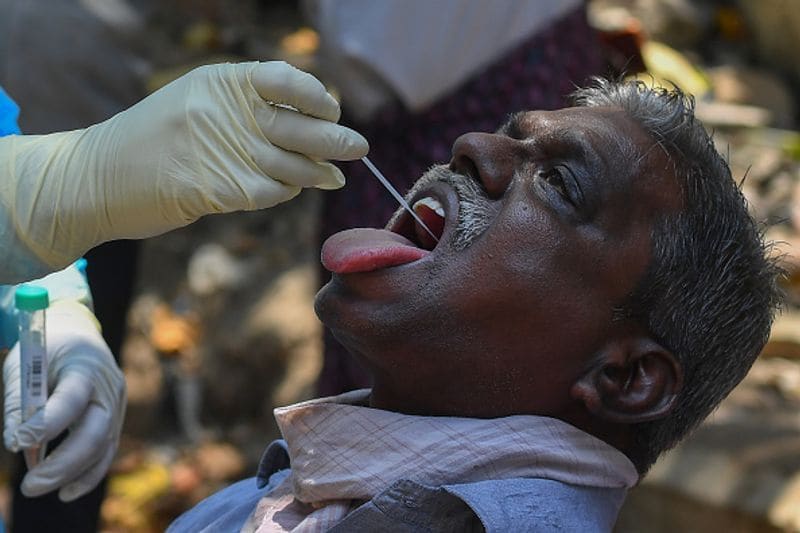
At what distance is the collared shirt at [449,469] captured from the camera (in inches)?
73.0

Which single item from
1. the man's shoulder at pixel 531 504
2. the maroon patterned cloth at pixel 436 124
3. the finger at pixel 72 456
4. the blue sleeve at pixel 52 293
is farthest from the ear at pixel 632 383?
the maroon patterned cloth at pixel 436 124

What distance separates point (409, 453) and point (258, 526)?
0.91 feet

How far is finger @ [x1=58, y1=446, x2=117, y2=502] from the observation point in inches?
95.0

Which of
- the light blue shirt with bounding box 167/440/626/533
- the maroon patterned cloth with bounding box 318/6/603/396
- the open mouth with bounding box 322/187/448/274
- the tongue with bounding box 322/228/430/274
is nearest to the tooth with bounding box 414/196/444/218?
the open mouth with bounding box 322/187/448/274

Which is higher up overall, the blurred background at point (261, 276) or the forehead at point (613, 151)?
the forehead at point (613, 151)

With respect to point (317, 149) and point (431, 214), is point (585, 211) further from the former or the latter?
point (317, 149)

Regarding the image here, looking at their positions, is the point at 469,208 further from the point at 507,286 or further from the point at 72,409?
the point at 72,409

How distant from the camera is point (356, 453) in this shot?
77.9 inches

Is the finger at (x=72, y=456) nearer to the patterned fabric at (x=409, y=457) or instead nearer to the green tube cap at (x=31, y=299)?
the green tube cap at (x=31, y=299)

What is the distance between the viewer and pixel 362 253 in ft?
6.52

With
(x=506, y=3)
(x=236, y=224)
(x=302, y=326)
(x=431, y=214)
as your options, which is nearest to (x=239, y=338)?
(x=302, y=326)

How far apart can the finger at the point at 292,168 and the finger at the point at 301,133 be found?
0.05ft

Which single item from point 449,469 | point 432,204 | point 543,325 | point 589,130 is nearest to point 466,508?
point 449,469

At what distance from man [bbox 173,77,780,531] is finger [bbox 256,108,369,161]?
6.0 inches
